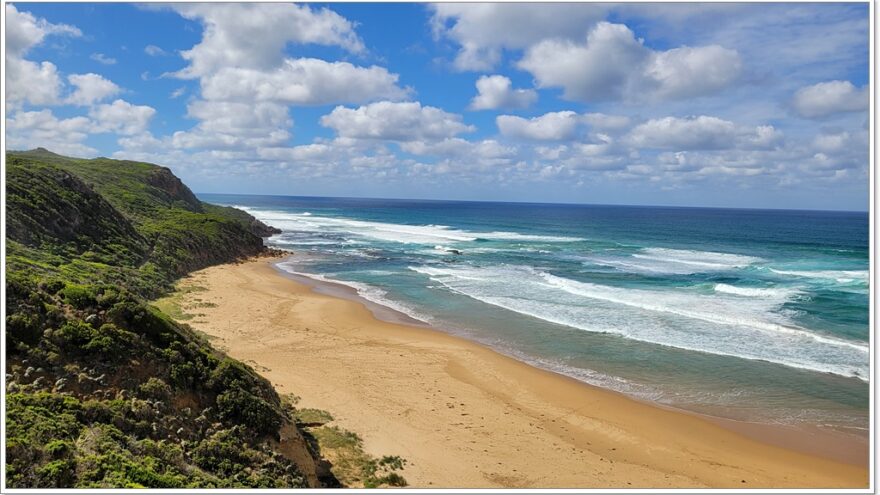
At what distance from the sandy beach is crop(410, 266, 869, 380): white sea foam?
7510 millimetres

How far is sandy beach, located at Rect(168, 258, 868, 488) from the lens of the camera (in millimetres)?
12805

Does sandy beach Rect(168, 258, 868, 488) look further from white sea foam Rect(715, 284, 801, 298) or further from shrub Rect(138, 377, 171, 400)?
white sea foam Rect(715, 284, 801, 298)

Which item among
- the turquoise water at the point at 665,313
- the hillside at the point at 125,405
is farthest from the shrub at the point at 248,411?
the turquoise water at the point at 665,313

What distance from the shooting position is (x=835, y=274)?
44.6m

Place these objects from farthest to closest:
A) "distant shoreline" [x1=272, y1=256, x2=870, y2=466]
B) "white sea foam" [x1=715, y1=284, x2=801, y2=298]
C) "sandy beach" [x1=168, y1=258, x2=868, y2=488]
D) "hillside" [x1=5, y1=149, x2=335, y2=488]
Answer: "white sea foam" [x1=715, y1=284, x2=801, y2=298] < "distant shoreline" [x1=272, y1=256, x2=870, y2=466] < "sandy beach" [x1=168, y1=258, x2=868, y2=488] < "hillside" [x1=5, y1=149, x2=335, y2=488]

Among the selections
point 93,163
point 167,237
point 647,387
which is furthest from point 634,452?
point 93,163

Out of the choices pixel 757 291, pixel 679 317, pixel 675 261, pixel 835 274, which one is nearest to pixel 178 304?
pixel 679 317

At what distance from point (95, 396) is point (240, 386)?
2700 millimetres

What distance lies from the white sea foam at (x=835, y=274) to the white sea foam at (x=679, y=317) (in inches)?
460

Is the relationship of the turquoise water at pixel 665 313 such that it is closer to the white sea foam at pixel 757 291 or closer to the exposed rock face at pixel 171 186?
the white sea foam at pixel 757 291

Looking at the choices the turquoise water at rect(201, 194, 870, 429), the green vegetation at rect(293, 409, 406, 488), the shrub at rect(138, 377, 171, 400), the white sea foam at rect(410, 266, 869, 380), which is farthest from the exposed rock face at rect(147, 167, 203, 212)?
the shrub at rect(138, 377, 171, 400)

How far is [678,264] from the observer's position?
167ft

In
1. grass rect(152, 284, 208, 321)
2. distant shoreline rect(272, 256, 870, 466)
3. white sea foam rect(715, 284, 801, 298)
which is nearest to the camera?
distant shoreline rect(272, 256, 870, 466)

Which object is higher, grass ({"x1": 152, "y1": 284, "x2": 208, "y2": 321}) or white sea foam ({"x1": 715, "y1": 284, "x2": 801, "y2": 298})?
white sea foam ({"x1": 715, "y1": 284, "x2": 801, "y2": 298})
